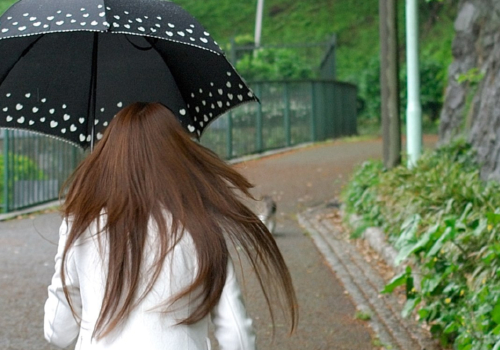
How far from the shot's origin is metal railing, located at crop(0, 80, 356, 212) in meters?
12.8

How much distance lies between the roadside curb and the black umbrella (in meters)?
2.42

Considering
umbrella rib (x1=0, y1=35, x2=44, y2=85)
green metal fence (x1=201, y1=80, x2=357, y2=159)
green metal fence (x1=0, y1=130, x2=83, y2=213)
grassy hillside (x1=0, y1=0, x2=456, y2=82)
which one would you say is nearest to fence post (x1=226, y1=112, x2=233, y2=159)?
green metal fence (x1=201, y1=80, x2=357, y2=159)

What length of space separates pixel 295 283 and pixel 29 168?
6.21 meters

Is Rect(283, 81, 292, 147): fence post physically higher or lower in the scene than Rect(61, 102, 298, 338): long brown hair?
lower

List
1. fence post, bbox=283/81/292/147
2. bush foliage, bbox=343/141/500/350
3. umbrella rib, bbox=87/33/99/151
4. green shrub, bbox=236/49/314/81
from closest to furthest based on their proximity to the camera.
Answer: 1. umbrella rib, bbox=87/33/99/151
2. bush foliage, bbox=343/141/500/350
3. fence post, bbox=283/81/292/147
4. green shrub, bbox=236/49/314/81

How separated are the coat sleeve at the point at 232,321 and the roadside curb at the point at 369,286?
342 centimetres

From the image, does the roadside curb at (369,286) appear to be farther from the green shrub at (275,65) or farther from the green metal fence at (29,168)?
the green shrub at (275,65)

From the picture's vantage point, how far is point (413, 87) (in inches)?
422

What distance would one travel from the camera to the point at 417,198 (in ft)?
26.9

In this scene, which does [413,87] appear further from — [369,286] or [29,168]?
[29,168]

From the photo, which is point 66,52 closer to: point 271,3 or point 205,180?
point 205,180

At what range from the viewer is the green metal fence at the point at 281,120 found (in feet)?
62.2

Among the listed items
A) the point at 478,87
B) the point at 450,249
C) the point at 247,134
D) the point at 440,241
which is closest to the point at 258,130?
the point at 247,134

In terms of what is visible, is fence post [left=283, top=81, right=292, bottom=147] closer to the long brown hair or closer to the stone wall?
the stone wall
